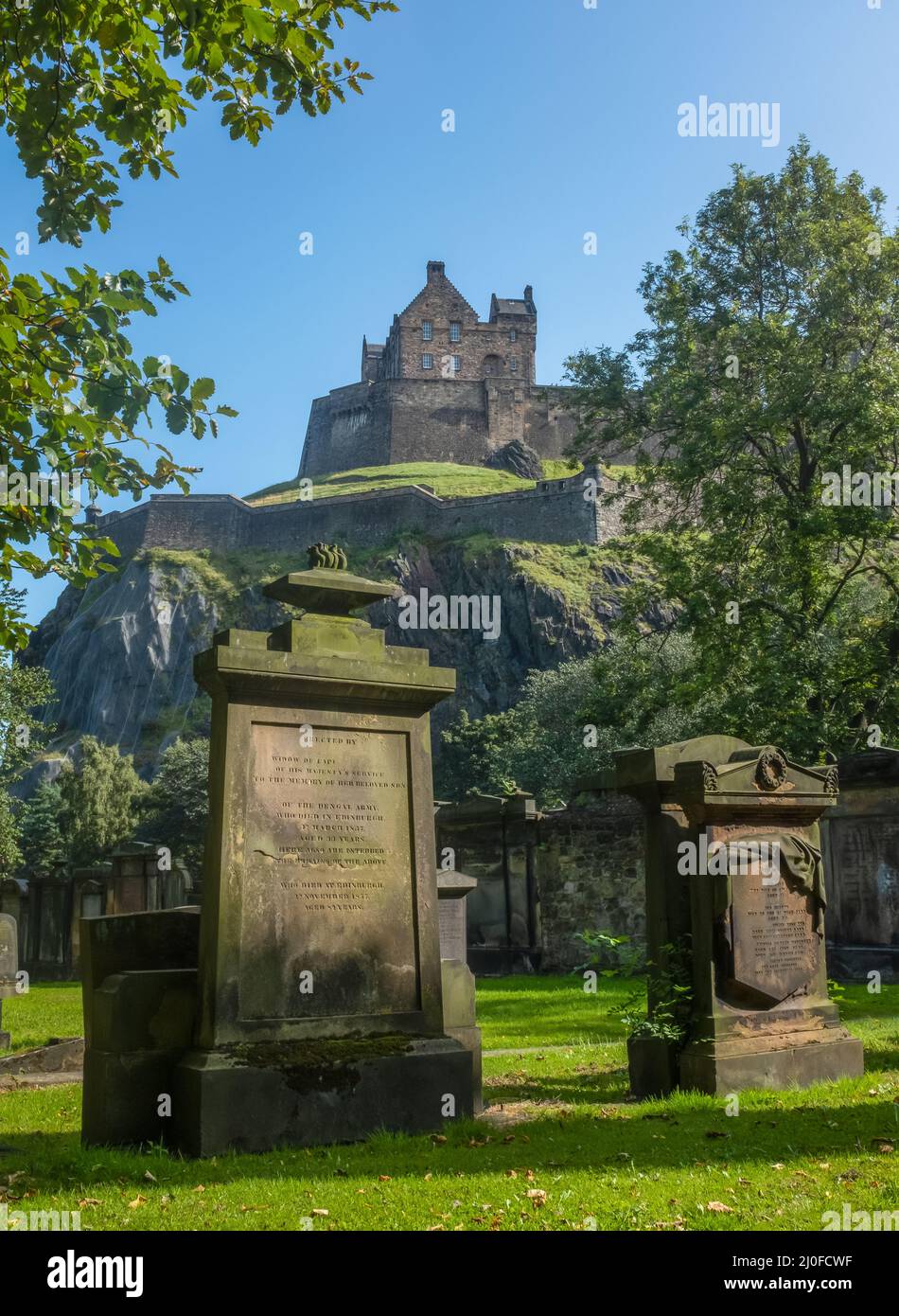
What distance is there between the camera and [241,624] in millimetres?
80875

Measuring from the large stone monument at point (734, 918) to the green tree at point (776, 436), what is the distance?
11269 millimetres

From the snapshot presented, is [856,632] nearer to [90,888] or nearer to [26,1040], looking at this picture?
[90,888]

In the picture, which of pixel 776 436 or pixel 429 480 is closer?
pixel 776 436

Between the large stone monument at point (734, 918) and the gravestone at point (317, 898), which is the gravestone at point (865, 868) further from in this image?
the gravestone at point (317, 898)

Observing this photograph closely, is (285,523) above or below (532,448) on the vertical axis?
below

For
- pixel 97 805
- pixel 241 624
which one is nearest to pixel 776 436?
pixel 97 805

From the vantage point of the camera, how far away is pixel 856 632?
22406 millimetres

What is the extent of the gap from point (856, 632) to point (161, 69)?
18.5 metres

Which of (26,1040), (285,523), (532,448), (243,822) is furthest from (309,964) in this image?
(532,448)

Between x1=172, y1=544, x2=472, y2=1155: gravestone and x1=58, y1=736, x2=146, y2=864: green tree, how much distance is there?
48732mm

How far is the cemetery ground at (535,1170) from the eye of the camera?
4.50 metres

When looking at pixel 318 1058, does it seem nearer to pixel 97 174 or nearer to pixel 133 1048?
pixel 133 1048

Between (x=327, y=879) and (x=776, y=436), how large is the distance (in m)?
17.7

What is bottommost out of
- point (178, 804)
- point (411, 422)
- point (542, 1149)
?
point (542, 1149)
